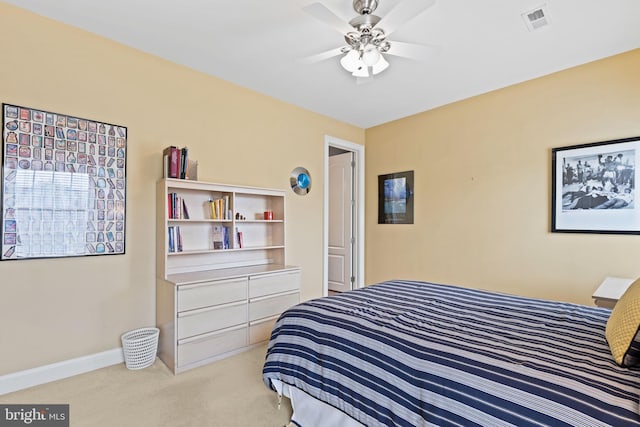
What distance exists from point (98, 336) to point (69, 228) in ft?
2.92

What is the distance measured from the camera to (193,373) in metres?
2.46

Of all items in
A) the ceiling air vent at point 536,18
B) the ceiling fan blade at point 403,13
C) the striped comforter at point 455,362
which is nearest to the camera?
the striped comforter at point 455,362

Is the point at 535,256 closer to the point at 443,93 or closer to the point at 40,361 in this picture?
the point at 443,93

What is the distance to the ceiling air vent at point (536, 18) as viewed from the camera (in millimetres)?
2133

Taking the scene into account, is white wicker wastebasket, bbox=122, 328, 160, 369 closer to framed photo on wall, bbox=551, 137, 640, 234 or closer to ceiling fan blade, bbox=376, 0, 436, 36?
ceiling fan blade, bbox=376, 0, 436, 36

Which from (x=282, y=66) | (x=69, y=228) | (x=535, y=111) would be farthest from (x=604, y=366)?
(x=69, y=228)

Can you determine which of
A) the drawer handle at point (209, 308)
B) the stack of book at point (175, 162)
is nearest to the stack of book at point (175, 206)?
the stack of book at point (175, 162)

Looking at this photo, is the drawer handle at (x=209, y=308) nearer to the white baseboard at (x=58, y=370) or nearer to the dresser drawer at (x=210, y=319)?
the dresser drawer at (x=210, y=319)

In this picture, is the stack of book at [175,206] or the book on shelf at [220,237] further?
the book on shelf at [220,237]

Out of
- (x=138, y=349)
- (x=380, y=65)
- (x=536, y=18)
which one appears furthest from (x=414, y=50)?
(x=138, y=349)

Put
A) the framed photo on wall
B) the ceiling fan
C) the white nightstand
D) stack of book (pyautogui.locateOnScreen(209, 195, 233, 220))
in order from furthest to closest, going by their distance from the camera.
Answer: stack of book (pyautogui.locateOnScreen(209, 195, 233, 220)), the framed photo on wall, the white nightstand, the ceiling fan

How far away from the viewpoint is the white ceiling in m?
2.15

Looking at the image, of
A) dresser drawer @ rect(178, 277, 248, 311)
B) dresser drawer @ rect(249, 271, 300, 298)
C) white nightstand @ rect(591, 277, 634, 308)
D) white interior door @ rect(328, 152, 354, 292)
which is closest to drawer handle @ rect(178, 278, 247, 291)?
dresser drawer @ rect(178, 277, 248, 311)

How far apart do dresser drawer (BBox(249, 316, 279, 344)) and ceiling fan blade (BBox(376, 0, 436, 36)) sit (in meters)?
2.62
